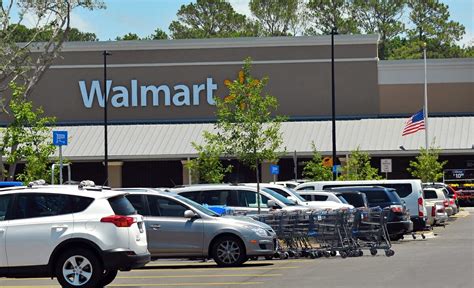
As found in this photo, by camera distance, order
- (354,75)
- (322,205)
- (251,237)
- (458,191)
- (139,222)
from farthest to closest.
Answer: (354,75) < (458,191) < (322,205) < (251,237) < (139,222)

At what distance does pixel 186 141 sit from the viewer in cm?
6350

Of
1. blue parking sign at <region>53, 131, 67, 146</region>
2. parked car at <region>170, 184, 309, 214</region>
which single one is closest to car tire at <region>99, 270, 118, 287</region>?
parked car at <region>170, 184, 309, 214</region>

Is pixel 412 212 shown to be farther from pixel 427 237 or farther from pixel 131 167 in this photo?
pixel 131 167

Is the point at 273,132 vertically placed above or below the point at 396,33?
below

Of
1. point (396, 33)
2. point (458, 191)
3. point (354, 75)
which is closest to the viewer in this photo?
point (458, 191)

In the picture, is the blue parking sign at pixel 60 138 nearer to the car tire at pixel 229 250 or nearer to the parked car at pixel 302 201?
the parked car at pixel 302 201

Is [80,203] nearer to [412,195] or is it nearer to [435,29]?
[412,195]

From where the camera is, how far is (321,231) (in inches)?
938

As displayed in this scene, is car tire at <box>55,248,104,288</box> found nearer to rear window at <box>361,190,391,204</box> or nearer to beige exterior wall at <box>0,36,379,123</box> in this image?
rear window at <box>361,190,391,204</box>

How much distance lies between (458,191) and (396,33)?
157 feet

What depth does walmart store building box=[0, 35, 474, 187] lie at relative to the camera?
64.8 metres

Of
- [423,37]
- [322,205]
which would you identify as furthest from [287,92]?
[423,37]

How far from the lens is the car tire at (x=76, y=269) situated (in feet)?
54.0

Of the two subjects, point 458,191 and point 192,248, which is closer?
point 192,248
